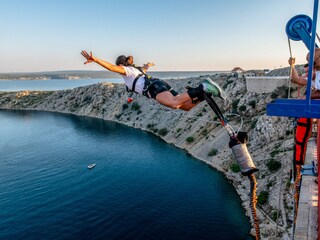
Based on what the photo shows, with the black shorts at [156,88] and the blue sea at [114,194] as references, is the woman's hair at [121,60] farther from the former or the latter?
the blue sea at [114,194]

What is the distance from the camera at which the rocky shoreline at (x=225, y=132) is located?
114 feet

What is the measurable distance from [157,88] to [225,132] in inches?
2047

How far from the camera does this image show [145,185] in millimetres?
49875

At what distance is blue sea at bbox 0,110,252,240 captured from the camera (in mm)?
36375

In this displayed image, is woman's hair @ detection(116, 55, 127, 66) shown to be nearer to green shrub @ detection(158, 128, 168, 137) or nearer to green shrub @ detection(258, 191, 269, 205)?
green shrub @ detection(258, 191, 269, 205)

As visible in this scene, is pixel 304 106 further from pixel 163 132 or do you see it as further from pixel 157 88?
pixel 163 132

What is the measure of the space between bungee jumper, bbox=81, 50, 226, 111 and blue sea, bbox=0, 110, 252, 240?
28.8m

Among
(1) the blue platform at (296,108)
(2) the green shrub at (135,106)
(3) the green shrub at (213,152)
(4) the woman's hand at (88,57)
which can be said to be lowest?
(3) the green shrub at (213,152)

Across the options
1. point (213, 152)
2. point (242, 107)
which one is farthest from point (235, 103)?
point (213, 152)

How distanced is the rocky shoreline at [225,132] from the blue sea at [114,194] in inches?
124

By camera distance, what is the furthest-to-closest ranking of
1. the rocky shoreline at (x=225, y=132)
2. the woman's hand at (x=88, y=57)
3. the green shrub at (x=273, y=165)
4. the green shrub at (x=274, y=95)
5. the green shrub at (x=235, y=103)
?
the green shrub at (x=235, y=103)
the green shrub at (x=274, y=95)
the green shrub at (x=273, y=165)
the rocky shoreline at (x=225, y=132)
the woman's hand at (x=88, y=57)

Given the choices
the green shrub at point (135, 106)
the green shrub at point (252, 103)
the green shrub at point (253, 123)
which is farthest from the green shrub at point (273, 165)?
the green shrub at point (135, 106)

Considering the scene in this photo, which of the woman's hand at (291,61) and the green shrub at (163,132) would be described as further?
the green shrub at (163,132)

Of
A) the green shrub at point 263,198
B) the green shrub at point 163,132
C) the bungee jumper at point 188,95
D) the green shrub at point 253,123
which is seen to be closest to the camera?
the bungee jumper at point 188,95
